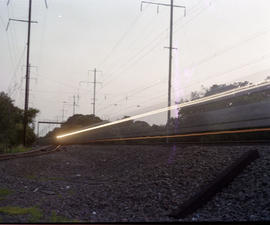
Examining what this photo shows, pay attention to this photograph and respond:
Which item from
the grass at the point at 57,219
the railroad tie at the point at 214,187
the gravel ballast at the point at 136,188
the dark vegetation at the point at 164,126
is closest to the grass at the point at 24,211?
the gravel ballast at the point at 136,188

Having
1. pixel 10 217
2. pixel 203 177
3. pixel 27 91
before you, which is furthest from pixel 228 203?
pixel 27 91

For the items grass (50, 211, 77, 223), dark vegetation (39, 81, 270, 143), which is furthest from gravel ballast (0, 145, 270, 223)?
dark vegetation (39, 81, 270, 143)

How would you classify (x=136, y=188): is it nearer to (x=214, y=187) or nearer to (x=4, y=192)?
(x=214, y=187)

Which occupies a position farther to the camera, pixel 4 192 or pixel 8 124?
pixel 8 124

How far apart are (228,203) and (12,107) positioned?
56.2 ft

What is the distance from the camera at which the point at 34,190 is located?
27.1ft

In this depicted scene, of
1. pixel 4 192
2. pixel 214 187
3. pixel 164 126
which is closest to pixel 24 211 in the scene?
pixel 4 192

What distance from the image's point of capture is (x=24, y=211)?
6.32m

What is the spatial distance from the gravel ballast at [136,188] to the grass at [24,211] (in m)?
0.08

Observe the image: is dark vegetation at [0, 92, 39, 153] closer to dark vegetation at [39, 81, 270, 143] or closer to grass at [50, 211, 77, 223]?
dark vegetation at [39, 81, 270, 143]

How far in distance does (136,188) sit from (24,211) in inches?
120

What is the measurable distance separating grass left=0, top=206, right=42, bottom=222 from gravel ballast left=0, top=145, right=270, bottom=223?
82 mm

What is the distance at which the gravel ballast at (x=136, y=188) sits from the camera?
6.67 meters

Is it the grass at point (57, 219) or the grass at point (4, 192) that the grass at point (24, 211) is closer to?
the grass at point (57, 219)
